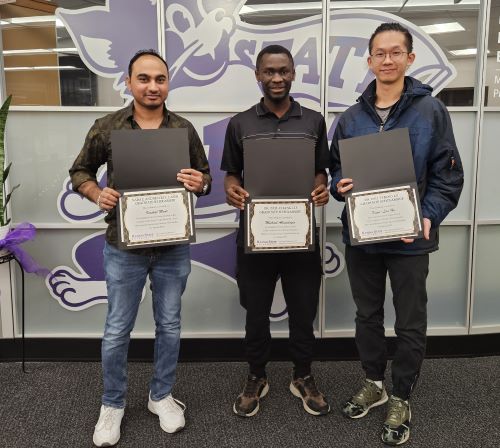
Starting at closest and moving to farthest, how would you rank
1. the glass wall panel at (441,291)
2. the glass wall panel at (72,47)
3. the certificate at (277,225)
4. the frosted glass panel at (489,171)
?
the certificate at (277,225), the glass wall panel at (72,47), the frosted glass panel at (489,171), the glass wall panel at (441,291)

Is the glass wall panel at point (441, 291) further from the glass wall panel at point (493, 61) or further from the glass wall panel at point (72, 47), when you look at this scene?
the glass wall panel at point (72, 47)

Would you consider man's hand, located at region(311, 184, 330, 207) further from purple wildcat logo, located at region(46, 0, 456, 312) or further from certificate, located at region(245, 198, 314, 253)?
purple wildcat logo, located at region(46, 0, 456, 312)

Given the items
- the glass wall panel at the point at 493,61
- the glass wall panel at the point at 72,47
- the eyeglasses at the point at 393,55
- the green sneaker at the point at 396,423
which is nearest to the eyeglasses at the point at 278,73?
the eyeglasses at the point at 393,55

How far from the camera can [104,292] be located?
2.88 meters

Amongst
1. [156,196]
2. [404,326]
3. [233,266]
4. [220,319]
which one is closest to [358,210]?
[404,326]

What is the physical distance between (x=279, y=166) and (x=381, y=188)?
44 centimetres

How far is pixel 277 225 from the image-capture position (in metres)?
2.04

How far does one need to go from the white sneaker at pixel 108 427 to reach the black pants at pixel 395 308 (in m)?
1.17

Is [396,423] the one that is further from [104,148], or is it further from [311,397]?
[104,148]

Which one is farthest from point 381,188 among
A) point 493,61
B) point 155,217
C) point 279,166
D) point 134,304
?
point 493,61

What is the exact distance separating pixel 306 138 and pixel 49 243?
1.73 metres

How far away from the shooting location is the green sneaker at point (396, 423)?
2.02 metres

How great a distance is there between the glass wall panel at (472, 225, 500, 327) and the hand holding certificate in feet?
4.25

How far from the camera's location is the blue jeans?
194 cm
